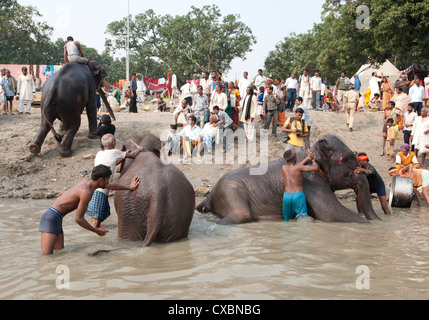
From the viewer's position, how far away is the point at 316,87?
17750 millimetres

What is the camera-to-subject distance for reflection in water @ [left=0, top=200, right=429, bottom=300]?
4.16 metres

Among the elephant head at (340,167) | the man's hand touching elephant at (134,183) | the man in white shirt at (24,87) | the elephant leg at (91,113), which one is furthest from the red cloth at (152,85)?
Answer: the man's hand touching elephant at (134,183)

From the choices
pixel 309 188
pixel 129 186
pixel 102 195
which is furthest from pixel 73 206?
pixel 309 188

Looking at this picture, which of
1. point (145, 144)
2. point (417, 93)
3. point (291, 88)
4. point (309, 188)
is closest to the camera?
point (145, 144)

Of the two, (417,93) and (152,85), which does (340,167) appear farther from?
(152,85)

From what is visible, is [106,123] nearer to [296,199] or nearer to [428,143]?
[296,199]

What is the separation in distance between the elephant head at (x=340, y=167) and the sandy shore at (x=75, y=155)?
3058 mm

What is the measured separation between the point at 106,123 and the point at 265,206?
3829 mm

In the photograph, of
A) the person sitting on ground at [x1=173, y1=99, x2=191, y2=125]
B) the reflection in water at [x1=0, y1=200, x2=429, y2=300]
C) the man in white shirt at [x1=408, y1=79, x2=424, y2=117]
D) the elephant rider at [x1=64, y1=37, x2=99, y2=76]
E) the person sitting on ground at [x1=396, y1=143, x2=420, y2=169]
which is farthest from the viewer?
the man in white shirt at [x1=408, y1=79, x2=424, y2=117]

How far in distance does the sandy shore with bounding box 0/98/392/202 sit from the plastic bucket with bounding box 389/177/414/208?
1.21 metres

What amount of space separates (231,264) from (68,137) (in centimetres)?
790

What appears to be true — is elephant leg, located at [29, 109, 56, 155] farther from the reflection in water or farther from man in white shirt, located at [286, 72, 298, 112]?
man in white shirt, located at [286, 72, 298, 112]

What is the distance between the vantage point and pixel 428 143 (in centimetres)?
1185

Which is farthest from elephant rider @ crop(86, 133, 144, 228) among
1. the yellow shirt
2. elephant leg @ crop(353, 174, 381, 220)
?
the yellow shirt
